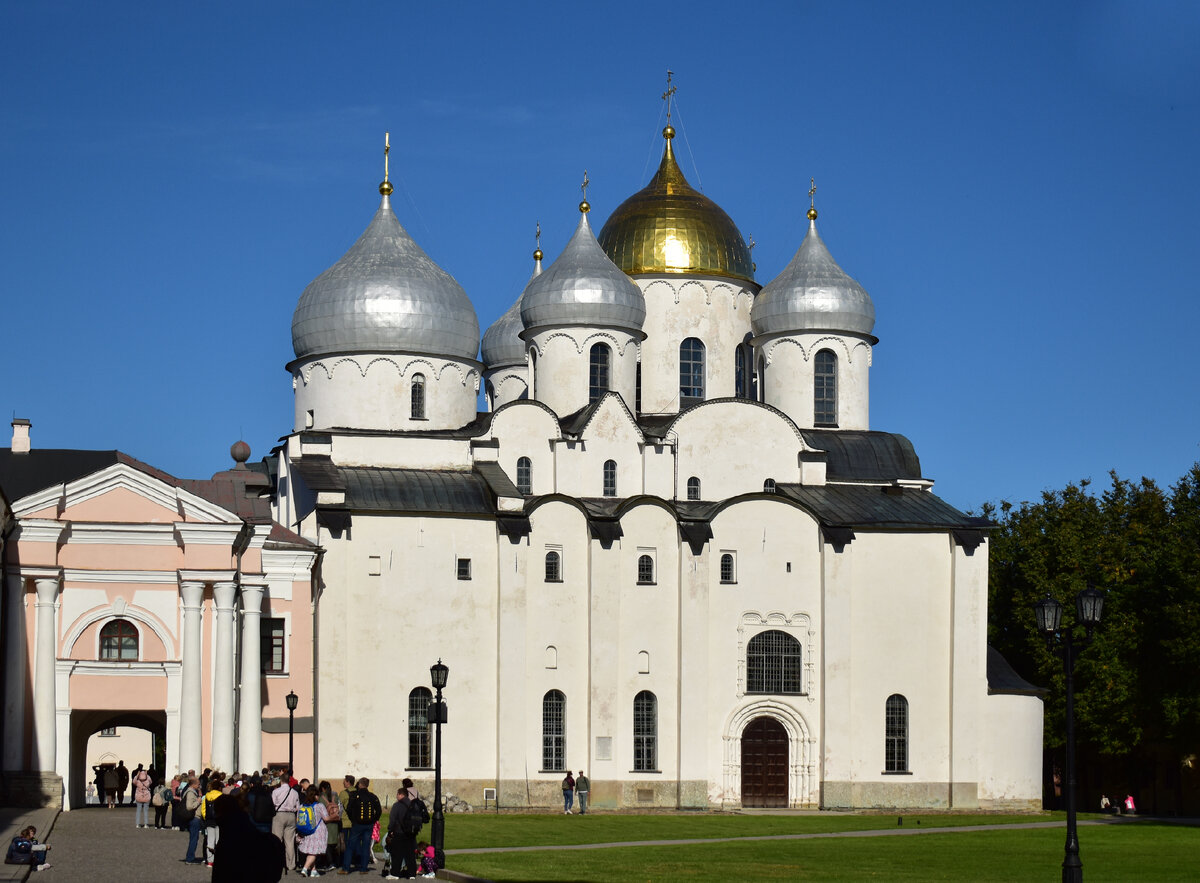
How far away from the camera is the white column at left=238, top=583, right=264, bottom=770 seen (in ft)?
135

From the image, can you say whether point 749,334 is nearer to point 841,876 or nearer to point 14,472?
point 14,472

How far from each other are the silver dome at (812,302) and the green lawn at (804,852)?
14.6 m

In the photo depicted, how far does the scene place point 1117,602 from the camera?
52938 mm

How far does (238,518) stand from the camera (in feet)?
131

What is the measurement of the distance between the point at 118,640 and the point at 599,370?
54.9 ft

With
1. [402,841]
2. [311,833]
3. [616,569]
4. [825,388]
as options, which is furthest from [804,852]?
[825,388]

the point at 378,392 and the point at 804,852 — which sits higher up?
the point at 378,392

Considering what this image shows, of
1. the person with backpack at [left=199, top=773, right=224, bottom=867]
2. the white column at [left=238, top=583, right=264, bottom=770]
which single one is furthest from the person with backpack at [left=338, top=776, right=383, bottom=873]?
the white column at [left=238, top=583, right=264, bottom=770]

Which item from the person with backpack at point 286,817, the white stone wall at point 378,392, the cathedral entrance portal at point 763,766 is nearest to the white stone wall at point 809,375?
the white stone wall at point 378,392

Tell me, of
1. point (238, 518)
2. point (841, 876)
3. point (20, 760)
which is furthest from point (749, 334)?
point (841, 876)

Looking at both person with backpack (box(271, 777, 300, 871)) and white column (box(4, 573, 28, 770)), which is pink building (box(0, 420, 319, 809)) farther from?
person with backpack (box(271, 777, 300, 871))

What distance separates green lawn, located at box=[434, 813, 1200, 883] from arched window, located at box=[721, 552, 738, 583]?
20.5ft

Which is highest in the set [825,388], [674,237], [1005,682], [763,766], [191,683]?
[674,237]

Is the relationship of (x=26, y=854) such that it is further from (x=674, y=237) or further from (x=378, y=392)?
(x=674, y=237)
